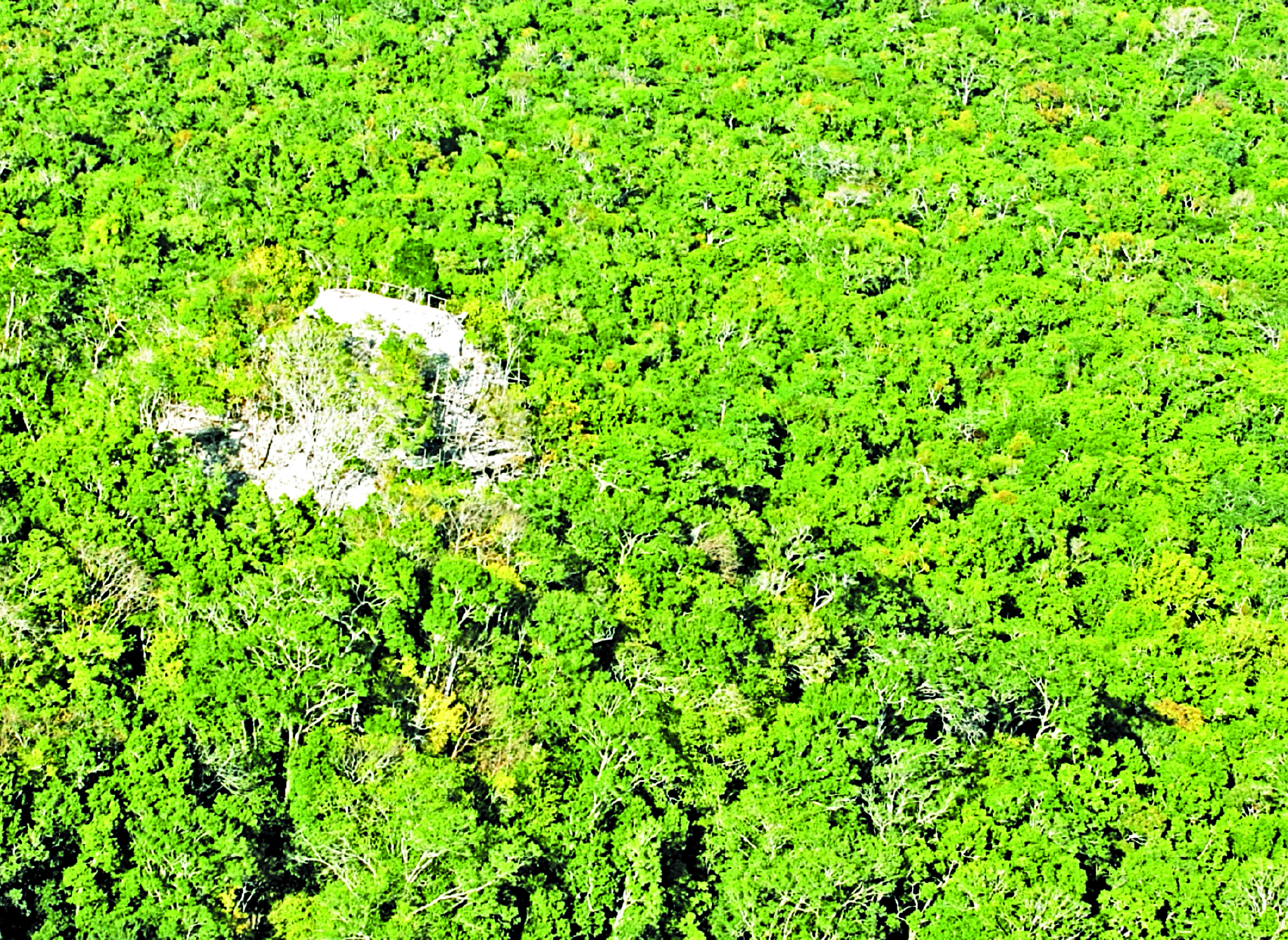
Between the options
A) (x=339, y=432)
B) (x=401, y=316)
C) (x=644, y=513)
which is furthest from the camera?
(x=401, y=316)

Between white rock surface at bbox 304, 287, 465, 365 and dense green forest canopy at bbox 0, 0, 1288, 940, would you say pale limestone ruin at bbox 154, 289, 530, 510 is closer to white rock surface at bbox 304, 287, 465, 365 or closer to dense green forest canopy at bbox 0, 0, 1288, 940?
white rock surface at bbox 304, 287, 465, 365

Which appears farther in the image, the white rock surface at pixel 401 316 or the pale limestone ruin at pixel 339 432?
the white rock surface at pixel 401 316

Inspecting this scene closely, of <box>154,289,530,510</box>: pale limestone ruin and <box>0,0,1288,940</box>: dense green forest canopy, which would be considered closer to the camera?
<box>0,0,1288,940</box>: dense green forest canopy

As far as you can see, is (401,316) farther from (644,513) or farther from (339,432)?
(644,513)

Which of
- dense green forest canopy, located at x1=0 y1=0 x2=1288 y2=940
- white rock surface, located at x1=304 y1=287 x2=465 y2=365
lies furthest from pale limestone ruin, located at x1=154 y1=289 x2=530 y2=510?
dense green forest canopy, located at x1=0 y1=0 x2=1288 y2=940

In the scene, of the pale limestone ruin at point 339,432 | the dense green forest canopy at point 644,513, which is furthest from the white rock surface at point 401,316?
the dense green forest canopy at point 644,513

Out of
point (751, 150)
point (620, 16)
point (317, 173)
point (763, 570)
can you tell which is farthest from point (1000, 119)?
point (763, 570)

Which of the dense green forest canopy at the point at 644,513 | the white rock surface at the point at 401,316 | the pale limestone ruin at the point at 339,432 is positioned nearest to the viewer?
the dense green forest canopy at the point at 644,513

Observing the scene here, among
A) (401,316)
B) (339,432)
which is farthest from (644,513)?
(401,316)

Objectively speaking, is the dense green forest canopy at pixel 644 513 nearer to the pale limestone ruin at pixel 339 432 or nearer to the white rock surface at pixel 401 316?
the pale limestone ruin at pixel 339 432
